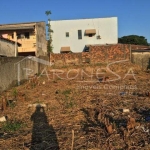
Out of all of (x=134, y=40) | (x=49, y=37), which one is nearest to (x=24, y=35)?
(x=49, y=37)

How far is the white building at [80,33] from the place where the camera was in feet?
113

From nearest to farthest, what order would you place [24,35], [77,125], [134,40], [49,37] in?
1. [77,125]
2. [24,35]
3. [49,37]
4. [134,40]

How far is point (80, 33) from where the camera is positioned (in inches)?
1375

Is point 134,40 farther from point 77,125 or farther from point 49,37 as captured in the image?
point 77,125

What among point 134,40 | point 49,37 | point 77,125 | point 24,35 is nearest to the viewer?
point 77,125

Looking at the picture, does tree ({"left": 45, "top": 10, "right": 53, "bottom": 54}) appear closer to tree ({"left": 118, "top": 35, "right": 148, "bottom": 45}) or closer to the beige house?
the beige house

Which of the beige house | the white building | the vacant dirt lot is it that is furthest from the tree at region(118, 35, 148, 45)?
the vacant dirt lot

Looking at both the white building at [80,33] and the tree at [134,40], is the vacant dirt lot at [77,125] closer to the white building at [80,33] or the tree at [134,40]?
the white building at [80,33]

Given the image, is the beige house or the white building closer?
the beige house

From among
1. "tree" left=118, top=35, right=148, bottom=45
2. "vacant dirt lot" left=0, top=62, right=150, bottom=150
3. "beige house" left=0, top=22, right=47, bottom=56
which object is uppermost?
"tree" left=118, top=35, right=148, bottom=45

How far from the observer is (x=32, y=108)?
7551 millimetres

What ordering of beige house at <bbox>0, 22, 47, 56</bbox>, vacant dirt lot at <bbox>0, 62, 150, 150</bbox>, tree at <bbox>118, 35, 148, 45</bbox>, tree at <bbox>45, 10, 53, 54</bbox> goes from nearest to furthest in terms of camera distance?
vacant dirt lot at <bbox>0, 62, 150, 150</bbox> → beige house at <bbox>0, 22, 47, 56</bbox> → tree at <bbox>45, 10, 53, 54</bbox> → tree at <bbox>118, 35, 148, 45</bbox>

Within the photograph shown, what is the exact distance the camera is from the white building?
113ft

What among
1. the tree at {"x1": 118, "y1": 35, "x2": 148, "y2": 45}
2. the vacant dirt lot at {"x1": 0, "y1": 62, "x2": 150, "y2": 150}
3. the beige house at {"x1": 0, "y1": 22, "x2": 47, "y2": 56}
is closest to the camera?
the vacant dirt lot at {"x1": 0, "y1": 62, "x2": 150, "y2": 150}
